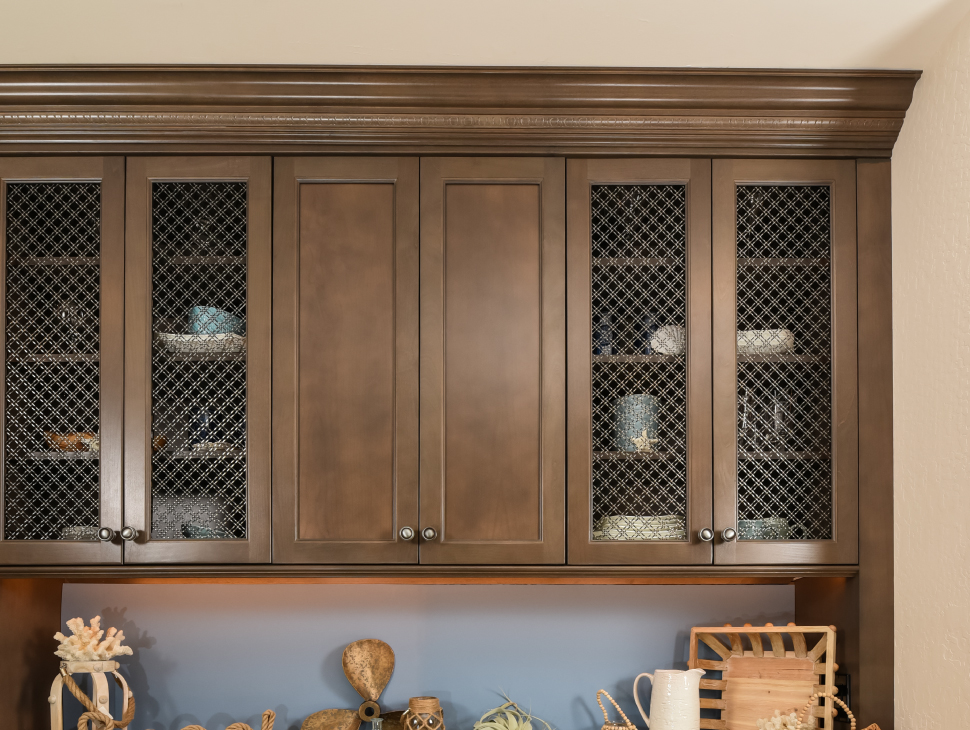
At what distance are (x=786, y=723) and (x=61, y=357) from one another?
1.92m

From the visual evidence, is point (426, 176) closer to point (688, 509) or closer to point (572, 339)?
point (572, 339)

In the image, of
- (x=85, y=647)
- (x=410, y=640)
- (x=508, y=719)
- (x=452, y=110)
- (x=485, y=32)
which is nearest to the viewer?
(x=485, y=32)

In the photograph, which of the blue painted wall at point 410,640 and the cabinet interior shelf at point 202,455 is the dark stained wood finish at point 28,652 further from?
the cabinet interior shelf at point 202,455

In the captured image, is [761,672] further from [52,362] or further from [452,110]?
[52,362]

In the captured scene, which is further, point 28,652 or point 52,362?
point 28,652

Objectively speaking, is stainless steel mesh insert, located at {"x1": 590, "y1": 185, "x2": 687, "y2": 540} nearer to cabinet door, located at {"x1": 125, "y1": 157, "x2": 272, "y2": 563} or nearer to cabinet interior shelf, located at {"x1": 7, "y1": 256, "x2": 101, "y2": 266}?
cabinet door, located at {"x1": 125, "y1": 157, "x2": 272, "y2": 563}

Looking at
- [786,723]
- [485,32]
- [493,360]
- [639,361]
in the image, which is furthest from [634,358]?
[786,723]

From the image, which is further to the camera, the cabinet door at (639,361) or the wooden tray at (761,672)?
the wooden tray at (761,672)

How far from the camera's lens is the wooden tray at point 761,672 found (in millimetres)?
1789

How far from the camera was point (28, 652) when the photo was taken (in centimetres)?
183

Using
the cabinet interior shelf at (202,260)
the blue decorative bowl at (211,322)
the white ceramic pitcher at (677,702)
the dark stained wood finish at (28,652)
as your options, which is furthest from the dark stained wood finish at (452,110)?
the white ceramic pitcher at (677,702)

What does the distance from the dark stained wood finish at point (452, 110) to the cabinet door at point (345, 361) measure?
11cm

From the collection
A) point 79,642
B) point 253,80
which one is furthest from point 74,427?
point 253,80

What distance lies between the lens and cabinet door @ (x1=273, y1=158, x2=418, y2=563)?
65.1 inches
